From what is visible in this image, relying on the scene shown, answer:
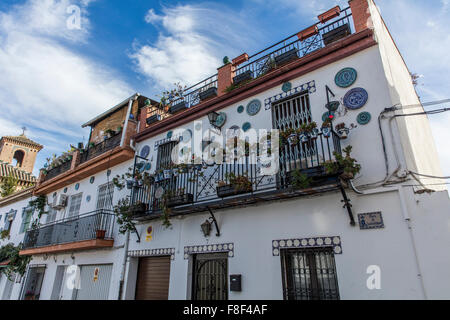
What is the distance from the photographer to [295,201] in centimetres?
615

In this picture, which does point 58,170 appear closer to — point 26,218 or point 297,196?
point 26,218

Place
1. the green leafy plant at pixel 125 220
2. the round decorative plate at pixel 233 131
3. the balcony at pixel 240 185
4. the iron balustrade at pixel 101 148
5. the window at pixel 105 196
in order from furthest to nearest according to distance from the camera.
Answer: the iron balustrade at pixel 101 148
the window at pixel 105 196
the green leafy plant at pixel 125 220
the round decorative plate at pixel 233 131
the balcony at pixel 240 185

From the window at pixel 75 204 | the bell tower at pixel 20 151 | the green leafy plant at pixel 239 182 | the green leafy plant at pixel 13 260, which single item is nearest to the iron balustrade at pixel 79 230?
the window at pixel 75 204

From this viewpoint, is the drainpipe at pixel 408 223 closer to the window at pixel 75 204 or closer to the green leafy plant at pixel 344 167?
the green leafy plant at pixel 344 167

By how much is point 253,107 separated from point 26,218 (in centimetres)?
1533

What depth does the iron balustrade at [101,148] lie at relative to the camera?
11.3 metres

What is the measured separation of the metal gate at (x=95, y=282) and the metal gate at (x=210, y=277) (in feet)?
12.2

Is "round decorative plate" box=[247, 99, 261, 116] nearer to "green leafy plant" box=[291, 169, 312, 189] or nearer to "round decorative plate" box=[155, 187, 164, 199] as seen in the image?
"green leafy plant" box=[291, 169, 312, 189]

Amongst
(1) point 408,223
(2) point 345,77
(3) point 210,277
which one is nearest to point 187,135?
(3) point 210,277

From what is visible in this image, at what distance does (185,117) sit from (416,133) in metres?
6.31

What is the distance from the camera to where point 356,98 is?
605 cm

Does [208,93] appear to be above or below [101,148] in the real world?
above

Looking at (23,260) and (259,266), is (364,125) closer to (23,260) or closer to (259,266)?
(259,266)

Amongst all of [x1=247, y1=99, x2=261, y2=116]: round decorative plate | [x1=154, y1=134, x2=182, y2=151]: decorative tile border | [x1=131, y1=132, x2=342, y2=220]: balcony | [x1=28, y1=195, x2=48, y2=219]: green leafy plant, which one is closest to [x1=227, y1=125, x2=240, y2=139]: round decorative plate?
[x1=247, y1=99, x2=261, y2=116]: round decorative plate
